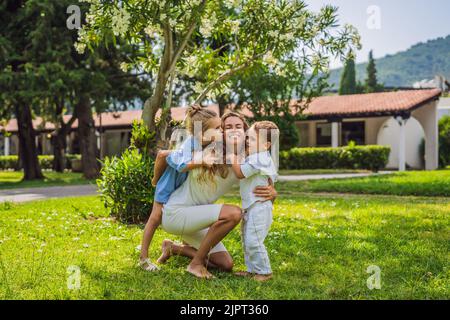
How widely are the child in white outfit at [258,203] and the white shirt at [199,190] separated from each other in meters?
0.24

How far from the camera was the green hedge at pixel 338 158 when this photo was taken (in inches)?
1065

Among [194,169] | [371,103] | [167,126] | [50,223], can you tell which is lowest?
[50,223]

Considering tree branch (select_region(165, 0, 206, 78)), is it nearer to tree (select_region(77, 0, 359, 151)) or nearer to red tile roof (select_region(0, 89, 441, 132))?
tree (select_region(77, 0, 359, 151))

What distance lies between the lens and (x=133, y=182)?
866cm

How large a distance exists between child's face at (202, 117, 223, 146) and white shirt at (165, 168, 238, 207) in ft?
0.99

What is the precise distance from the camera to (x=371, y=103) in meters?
31.4

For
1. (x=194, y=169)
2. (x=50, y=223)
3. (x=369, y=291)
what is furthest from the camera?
(x=50, y=223)

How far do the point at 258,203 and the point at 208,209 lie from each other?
46 cm

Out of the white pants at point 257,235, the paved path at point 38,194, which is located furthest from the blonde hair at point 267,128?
the paved path at point 38,194

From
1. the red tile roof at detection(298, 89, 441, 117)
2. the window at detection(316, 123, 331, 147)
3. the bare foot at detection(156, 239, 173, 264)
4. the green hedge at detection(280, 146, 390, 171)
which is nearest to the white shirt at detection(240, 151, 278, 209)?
the bare foot at detection(156, 239, 173, 264)

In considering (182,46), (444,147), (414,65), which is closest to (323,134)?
(444,147)
